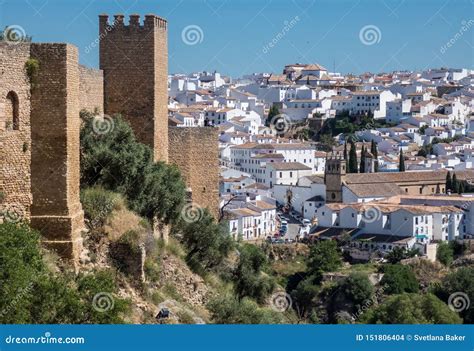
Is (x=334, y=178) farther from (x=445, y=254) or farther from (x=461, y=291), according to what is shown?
(x=461, y=291)

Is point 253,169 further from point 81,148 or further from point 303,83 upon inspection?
point 81,148

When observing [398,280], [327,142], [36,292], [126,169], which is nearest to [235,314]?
[126,169]

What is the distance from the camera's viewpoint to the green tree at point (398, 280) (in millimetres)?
Answer: 38062

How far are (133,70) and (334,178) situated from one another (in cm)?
4220

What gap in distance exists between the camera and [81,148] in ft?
45.9

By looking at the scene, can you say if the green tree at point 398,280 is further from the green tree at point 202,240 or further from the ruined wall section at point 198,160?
the green tree at point 202,240

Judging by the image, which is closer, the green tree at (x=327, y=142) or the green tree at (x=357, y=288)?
the green tree at (x=357, y=288)

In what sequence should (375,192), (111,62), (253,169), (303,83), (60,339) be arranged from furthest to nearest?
(303,83), (253,169), (375,192), (111,62), (60,339)

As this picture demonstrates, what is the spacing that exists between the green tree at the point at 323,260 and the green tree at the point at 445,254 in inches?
207

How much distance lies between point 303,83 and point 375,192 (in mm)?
52869

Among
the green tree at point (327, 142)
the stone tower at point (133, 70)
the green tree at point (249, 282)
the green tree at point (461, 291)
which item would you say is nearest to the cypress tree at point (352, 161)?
the green tree at point (327, 142)

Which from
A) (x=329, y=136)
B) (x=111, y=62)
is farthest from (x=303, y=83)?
(x=111, y=62)

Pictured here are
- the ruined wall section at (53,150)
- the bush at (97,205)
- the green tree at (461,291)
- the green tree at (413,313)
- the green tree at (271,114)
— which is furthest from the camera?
the green tree at (271,114)

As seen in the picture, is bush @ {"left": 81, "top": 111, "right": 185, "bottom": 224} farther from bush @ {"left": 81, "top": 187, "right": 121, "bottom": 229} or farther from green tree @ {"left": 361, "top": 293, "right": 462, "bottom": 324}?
green tree @ {"left": 361, "top": 293, "right": 462, "bottom": 324}
